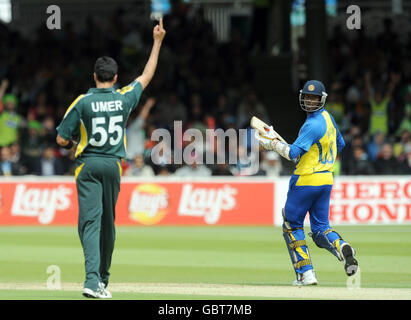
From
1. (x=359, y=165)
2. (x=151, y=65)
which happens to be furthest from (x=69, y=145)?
(x=359, y=165)

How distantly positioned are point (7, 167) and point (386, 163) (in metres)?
8.52

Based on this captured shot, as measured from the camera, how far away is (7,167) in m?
20.9

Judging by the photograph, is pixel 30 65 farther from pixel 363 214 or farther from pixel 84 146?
pixel 84 146

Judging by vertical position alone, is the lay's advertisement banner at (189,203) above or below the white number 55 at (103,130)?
below

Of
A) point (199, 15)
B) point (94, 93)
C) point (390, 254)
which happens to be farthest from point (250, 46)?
point (94, 93)

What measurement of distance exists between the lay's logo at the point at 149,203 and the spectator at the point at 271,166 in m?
2.66

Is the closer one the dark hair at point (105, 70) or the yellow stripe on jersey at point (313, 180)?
the dark hair at point (105, 70)

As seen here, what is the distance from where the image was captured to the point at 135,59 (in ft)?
83.9

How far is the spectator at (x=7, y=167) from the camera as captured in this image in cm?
2083

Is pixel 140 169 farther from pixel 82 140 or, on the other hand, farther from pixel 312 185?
pixel 82 140

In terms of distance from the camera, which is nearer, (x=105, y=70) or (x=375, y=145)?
(x=105, y=70)

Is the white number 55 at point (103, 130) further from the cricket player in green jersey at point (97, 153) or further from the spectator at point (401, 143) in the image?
the spectator at point (401, 143)

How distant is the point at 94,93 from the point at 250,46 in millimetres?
21532

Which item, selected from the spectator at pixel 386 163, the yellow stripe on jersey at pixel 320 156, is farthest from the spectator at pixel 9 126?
the yellow stripe on jersey at pixel 320 156
